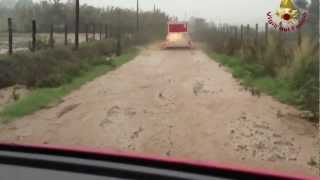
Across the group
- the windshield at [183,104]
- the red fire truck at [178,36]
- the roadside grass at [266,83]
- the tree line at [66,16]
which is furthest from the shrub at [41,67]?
the red fire truck at [178,36]

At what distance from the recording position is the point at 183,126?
35.5 feet

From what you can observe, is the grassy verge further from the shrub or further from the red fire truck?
the red fire truck

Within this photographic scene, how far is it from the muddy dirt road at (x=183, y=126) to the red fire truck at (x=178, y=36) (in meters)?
29.8

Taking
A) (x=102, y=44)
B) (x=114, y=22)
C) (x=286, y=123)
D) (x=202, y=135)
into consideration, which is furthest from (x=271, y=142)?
(x=114, y=22)

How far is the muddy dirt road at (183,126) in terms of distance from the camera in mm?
8969

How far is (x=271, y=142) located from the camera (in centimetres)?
962

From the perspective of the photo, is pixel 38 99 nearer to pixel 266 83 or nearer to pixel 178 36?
pixel 266 83

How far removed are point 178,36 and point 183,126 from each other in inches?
1429

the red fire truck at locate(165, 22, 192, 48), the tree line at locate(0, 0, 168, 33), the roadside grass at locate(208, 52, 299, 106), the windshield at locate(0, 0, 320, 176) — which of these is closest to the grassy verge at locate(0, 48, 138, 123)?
the windshield at locate(0, 0, 320, 176)

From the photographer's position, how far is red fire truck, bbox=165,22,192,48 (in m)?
46.3

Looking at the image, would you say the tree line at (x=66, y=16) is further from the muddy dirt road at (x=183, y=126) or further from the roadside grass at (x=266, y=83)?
the muddy dirt road at (x=183, y=126)

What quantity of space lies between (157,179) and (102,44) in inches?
1212

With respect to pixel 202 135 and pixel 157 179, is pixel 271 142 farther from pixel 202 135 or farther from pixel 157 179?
pixel 157 179

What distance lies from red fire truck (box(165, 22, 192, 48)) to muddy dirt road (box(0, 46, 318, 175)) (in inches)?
1173
